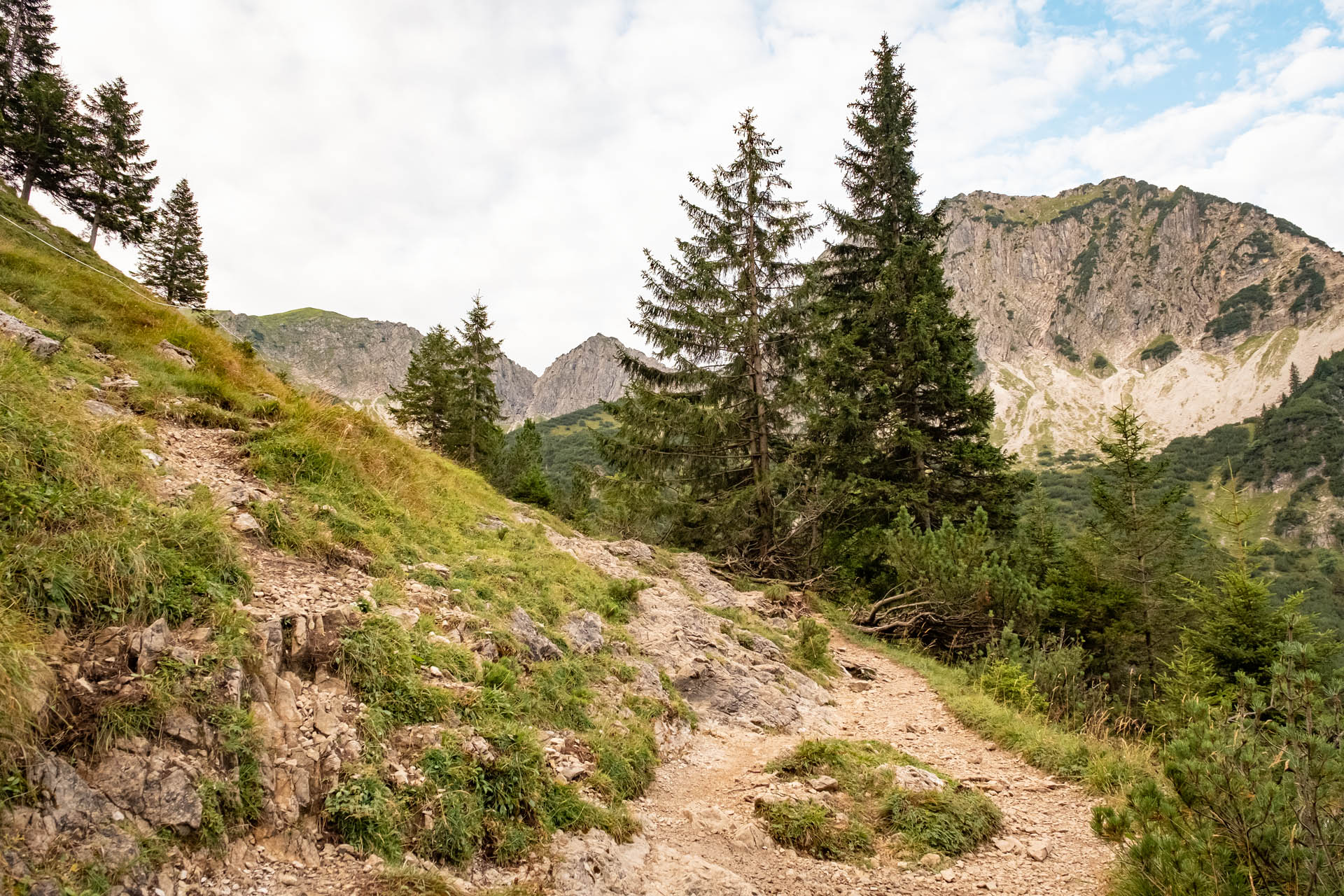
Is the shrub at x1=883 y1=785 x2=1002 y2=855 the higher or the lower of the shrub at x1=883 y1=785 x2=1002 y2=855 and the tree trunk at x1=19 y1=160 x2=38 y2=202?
the lower

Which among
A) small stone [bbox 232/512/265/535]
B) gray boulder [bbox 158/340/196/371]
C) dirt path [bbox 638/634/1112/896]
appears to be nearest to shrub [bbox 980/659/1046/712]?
dirt path [bbox 638/634/1112/896]

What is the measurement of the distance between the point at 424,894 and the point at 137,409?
6.97 m

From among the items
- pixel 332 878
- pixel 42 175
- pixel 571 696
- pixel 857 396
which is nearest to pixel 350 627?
pixel 332 878

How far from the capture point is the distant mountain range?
135m

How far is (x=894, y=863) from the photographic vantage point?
183 inches

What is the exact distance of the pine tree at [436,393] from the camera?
32.5 meters

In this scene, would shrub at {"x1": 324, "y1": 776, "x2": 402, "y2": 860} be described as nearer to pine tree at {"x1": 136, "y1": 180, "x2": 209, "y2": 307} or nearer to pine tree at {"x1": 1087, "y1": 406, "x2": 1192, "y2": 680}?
pine tree at {"x1": 1087, "y1": 406, "x2": 1192, "y2": 680}

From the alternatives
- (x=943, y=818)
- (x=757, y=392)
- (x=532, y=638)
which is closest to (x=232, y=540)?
(x=532, y=638)

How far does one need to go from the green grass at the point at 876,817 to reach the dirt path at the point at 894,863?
134mm

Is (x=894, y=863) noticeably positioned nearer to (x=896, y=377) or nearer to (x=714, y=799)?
(x=714, y=799)

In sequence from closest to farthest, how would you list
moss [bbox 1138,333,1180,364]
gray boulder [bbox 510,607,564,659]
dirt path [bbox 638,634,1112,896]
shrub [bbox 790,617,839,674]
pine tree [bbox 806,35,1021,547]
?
dirt path [bbox 638,634,1112,896] < gray boulder [bbox 510,607,564,659] < shrub [bbox 790,617,839,674] < pine tree [bbox 806,35,1021,547] < moss [bbox 1138,333,1180,364]

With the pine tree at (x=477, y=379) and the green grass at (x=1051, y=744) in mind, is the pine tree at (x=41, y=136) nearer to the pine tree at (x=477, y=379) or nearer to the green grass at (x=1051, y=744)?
the pine tree at (x=477, y=379)

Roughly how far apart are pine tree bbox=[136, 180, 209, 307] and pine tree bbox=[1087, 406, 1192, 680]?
160 feet

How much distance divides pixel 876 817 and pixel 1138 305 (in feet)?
668
